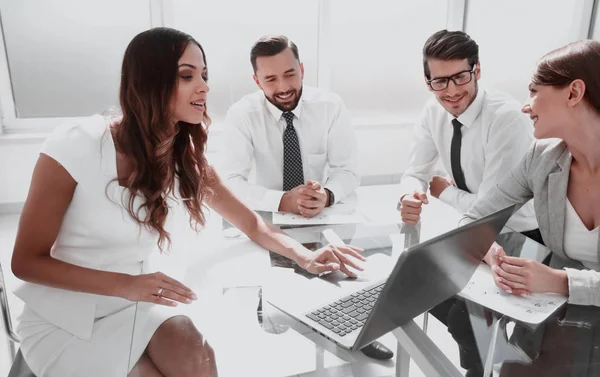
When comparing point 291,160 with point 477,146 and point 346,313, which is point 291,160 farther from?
point 346,313

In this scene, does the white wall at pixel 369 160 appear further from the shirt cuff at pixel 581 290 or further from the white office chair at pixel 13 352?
the shirt cuff at pixel 581 290

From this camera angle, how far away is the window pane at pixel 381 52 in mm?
3855

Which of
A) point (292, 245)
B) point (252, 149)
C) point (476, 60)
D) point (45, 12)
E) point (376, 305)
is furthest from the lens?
point (45, 12)

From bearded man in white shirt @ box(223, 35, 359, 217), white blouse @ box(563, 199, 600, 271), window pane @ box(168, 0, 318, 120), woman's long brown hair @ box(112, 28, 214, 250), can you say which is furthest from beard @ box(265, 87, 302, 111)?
window pane @ box(168, 0, 318, 120)

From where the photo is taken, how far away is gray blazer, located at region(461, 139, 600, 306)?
57.3 inches

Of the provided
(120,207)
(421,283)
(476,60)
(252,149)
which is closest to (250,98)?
(252,149)

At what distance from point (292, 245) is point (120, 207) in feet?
1.58

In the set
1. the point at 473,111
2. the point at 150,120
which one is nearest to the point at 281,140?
the point at 473,111

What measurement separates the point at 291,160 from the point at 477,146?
2.68 feet

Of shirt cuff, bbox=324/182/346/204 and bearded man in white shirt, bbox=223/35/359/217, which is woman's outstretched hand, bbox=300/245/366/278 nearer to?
shirt cuff, bbox=324/182/346/204

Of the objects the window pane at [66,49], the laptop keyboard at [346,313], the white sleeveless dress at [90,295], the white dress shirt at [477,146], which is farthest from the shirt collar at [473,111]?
the window pane at [66,49]

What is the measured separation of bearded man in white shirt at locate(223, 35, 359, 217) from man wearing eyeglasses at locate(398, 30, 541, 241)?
0.36 metres

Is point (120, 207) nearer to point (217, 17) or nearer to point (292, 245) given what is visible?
point (292, 245)

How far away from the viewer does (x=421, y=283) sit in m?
0.87
